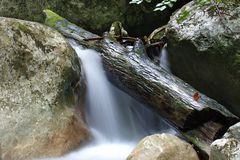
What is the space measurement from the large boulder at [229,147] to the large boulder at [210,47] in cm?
131

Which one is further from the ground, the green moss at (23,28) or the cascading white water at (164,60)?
the green moss at (23,28)

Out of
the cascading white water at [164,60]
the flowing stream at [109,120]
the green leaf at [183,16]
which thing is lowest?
the flowing stream at [109,120]

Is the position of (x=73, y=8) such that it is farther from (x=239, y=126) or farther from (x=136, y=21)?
(x=239, y=126)

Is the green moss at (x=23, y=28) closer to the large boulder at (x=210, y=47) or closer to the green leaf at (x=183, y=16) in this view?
the large boulder at (x=210, y=47)

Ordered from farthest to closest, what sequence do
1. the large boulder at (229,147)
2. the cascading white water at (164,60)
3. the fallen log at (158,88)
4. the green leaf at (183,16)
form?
the cascading white water at (164,60) → the green leaf at (183,16) → the fallen log at (158,88) → the large boulder at (229,147)

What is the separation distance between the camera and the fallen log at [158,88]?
3717 millimetres

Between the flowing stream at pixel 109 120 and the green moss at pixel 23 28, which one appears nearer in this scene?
the flowing stream at pixel 109 120

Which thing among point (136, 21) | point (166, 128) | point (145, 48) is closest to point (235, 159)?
point (166, 128)

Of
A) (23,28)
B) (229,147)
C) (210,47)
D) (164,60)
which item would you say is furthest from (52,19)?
(229,147)

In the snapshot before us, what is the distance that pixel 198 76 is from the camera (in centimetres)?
453

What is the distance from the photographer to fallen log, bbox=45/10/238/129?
372 cm

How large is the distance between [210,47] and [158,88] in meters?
0.81

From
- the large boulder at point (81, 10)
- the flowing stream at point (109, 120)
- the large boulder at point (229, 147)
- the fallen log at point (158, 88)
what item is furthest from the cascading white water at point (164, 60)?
the large boulder at point (229, 147)

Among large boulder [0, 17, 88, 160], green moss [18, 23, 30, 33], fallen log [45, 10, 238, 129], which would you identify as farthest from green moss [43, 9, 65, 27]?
green moss [18, 23, 30, 33]
